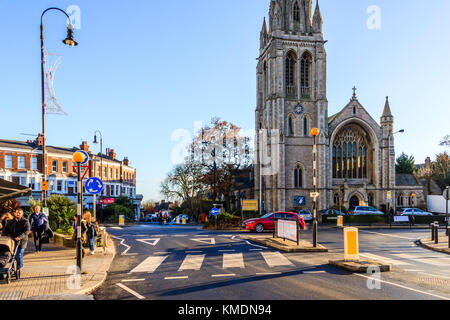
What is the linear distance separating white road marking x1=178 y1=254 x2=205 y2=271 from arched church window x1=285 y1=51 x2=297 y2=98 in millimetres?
38785

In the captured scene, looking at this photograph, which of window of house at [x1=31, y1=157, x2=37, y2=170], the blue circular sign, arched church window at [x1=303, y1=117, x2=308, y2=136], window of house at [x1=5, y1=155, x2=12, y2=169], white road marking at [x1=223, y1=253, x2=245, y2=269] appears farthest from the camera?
arched church window at [x1=303, y1=117, x2=308, y2=136]

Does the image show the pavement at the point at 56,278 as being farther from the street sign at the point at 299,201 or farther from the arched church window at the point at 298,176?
the arched church window at the point at 298,176

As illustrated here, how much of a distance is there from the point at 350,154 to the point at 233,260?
1655 inches

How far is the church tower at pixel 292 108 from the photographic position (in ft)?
152

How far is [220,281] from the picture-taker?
8867mm

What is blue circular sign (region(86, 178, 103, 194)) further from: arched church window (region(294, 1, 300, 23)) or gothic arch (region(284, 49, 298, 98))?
arched church window (region(294, 1, 300, 23))

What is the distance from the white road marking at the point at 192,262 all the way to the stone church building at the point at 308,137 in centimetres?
3326

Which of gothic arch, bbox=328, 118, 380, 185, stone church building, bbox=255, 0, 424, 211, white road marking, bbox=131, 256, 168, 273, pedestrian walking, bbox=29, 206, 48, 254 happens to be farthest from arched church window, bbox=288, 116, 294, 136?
pedestrian walking, bbox=29, 206, 48, 254

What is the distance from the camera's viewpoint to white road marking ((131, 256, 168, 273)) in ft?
34.5

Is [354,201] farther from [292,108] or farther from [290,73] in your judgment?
[290,73]

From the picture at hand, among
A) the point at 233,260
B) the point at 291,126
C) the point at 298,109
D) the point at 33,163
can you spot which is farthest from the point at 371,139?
the point at 33,163

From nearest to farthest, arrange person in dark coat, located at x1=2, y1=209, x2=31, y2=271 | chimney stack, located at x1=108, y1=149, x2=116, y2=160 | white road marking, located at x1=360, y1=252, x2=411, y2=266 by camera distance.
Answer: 1. person in dark coat, located at x1=2, y1=209, x2=31, y2=271
2. white road marking, located at x1=360, y1=252, x2=411, y2=266
3. chimney stack, located at x1=108, y1=149, x2=116, y2=160

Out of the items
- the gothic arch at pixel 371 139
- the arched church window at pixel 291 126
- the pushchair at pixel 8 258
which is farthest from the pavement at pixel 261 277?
the gothic arch at pixel 371 139
